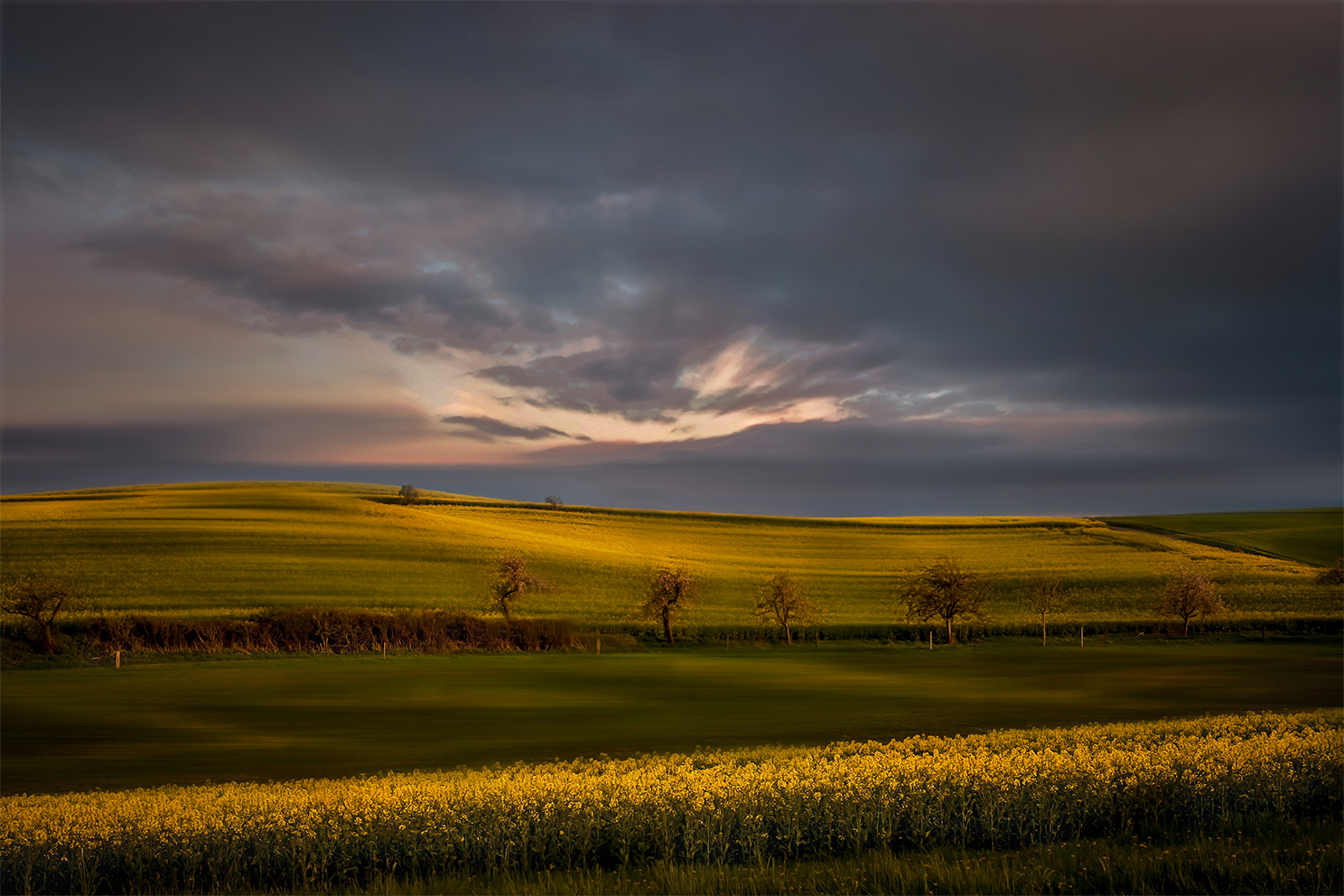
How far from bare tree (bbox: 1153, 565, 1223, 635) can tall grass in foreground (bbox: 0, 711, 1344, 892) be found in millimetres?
49842

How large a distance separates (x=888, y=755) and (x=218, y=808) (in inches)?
327

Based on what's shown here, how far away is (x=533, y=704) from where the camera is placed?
25.0m

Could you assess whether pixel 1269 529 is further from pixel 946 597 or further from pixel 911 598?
pixel 946 597

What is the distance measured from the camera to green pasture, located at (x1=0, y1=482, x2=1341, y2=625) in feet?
181

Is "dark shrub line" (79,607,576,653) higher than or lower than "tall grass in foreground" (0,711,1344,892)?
lower

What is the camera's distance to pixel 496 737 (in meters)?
19.1

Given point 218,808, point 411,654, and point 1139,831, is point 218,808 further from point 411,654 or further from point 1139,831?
point 411,654

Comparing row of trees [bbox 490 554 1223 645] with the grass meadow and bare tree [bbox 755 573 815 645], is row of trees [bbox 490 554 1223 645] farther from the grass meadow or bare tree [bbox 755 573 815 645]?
the grass meadow

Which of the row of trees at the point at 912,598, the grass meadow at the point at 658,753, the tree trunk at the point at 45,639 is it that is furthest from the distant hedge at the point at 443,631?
the row of trees at the point at 912,598

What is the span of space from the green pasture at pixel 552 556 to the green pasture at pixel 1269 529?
6.34m

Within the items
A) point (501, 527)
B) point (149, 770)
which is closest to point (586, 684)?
point (149, 770)

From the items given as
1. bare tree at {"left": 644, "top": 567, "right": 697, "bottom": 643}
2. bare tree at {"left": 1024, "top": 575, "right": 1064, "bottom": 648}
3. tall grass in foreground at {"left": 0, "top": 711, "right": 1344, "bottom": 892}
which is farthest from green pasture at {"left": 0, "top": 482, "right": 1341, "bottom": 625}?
tall grass in foreground at {"left": 0, "top": 711, "right": 1344, "bottom": 892}

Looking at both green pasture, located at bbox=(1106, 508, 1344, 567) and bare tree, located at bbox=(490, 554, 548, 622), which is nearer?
bare tree, located at bbox=(490, 554, 548, 622)

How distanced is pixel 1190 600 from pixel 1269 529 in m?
65.9
